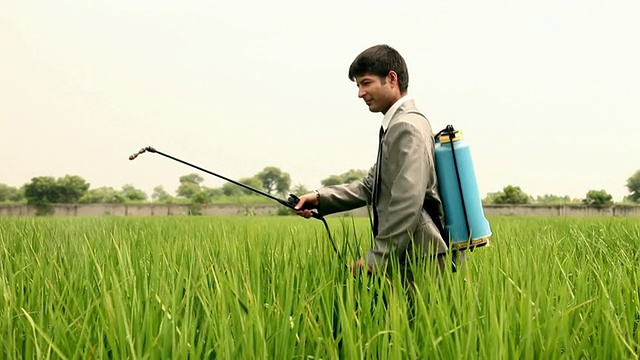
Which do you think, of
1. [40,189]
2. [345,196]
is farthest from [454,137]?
[40,189]

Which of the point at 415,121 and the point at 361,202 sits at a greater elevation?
the point at 415,121

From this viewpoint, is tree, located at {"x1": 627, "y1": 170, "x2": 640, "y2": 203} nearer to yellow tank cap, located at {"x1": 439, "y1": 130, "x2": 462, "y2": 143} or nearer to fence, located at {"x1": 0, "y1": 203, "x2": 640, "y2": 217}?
fence, located at {"x1": 0, "y1": 203, "x2": 640, "y2": 217}

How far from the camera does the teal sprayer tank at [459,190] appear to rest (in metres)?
2.37

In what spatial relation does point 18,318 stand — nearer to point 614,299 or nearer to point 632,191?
point 614,299

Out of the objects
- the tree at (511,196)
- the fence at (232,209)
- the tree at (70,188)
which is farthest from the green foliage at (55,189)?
the tree at (511,196)

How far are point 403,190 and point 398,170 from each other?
0.39 feet

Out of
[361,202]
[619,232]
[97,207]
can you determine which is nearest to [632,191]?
[97,207]

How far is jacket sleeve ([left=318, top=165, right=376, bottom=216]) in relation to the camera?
2.84 metres

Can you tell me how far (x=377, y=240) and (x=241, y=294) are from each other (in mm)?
658

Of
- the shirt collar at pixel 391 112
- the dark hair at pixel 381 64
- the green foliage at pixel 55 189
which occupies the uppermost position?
the green foliage at pixel 55 189

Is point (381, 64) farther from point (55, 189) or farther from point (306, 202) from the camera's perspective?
point (55, 189)

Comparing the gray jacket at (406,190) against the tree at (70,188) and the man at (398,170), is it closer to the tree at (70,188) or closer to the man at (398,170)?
the man at (398,170)

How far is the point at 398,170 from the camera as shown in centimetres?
237

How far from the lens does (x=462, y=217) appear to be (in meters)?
2.41
